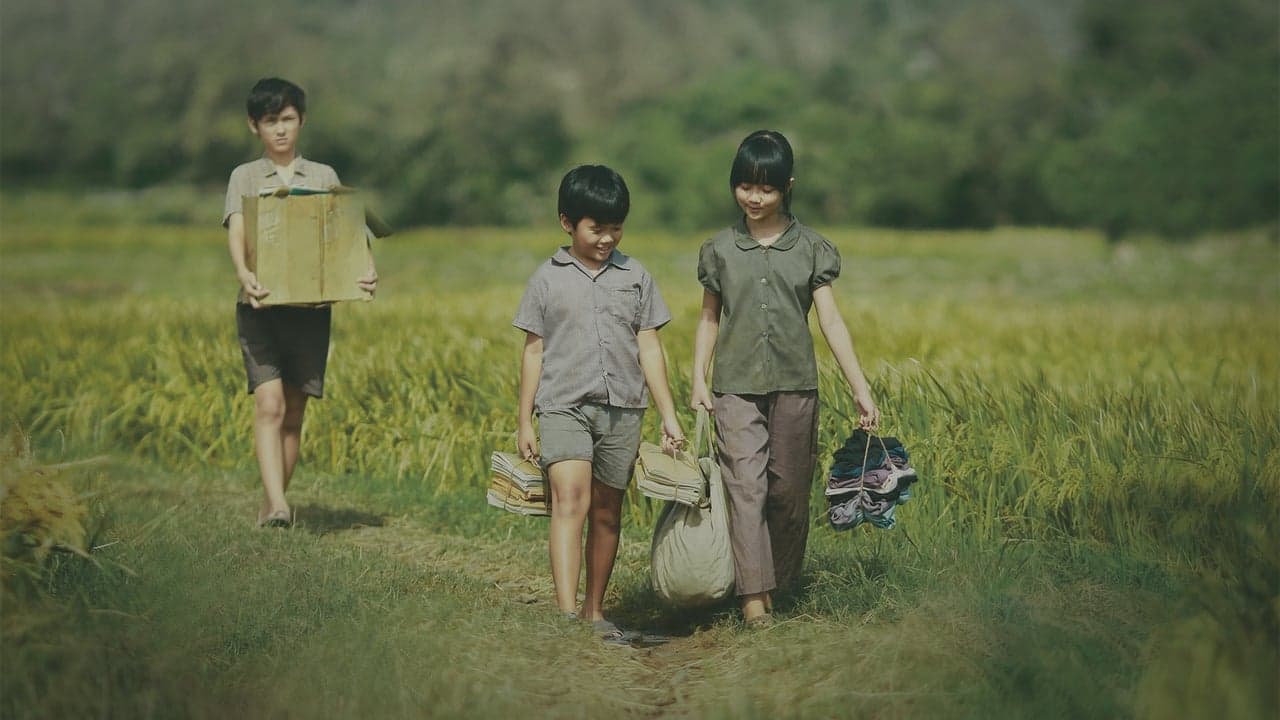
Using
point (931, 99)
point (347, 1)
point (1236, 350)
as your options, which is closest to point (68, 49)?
point (931, 99)

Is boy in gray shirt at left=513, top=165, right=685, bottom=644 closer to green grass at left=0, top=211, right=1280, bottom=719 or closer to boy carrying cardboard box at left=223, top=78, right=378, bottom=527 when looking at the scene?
green grass at left=0, top=211, right=1280, bottom=719

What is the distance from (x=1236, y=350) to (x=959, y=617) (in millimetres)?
7377

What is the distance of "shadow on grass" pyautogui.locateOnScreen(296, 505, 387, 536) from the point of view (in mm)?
6109

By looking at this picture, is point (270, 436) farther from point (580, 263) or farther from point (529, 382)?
point (580, 263)

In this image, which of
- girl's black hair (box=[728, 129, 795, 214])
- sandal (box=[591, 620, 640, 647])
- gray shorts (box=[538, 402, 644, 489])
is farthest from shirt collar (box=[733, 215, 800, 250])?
sandal (box=[591, 620, 640, 647])

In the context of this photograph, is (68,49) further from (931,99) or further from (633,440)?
(633,440)

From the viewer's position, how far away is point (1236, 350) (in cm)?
1020

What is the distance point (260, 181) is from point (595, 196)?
204cm

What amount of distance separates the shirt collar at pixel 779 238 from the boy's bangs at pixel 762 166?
16 cm

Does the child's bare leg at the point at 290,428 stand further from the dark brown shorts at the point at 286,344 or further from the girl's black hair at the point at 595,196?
the girl's black hair at the point at 595,196

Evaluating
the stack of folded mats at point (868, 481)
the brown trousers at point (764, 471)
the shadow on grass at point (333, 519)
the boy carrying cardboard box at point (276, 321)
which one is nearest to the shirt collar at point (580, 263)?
the brown trousers at point (764, 471)

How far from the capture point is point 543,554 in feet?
19.1

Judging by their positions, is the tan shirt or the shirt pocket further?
the tan shirt

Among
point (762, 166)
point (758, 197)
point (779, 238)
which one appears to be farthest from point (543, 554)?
point (762, 166)
